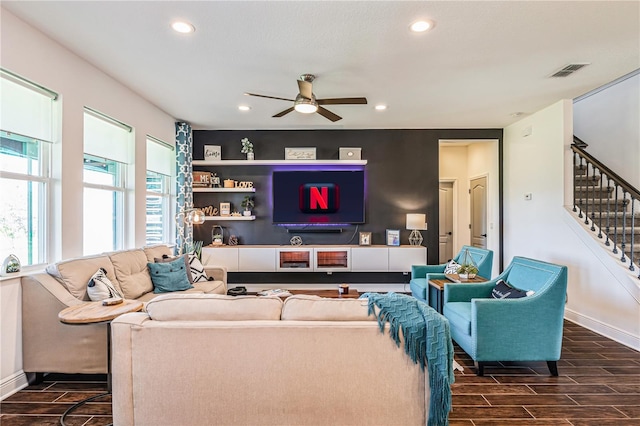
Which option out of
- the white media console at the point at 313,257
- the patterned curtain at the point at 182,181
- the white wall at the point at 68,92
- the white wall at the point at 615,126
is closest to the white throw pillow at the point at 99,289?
the white wall at the point at 68,92

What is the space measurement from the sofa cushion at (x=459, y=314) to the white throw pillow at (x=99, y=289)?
3.07 meters

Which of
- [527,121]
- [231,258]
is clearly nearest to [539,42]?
[527,121]

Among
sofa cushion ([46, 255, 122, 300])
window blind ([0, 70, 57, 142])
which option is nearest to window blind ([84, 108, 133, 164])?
window blind ([0, 70, 57, 142])

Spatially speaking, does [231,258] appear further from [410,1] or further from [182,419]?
[410,1]

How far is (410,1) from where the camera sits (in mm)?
2391

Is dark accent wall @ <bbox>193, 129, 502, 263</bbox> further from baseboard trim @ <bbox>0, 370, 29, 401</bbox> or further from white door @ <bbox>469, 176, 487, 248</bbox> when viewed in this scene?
baseboard trim @ <bbox>0, 370, 29, 401</bbox>

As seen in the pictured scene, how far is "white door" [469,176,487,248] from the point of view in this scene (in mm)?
6402

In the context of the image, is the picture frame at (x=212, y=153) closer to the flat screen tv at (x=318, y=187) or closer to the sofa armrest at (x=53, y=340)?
the flat screen tv at (x=318, y=187)

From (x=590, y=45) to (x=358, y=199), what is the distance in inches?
146

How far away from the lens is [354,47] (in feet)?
10.0

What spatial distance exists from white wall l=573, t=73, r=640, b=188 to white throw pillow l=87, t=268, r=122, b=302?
20.5ft

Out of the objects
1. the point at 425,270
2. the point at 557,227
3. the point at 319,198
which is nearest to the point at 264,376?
the point at 425,270

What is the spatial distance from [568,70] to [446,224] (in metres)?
4.07

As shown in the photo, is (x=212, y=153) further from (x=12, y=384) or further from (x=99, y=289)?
(x=12, y=384)
